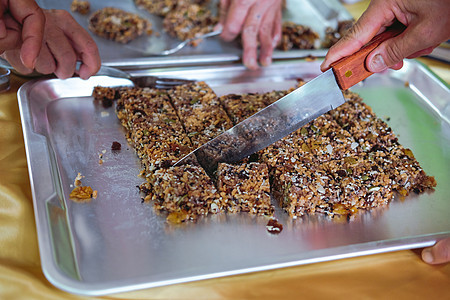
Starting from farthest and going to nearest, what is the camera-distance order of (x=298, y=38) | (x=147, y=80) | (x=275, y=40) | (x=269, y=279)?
(x=298, y=38), (x=275, y=40), (x=147, y=80), (x=269, y=279)

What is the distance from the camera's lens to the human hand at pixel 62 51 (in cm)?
180

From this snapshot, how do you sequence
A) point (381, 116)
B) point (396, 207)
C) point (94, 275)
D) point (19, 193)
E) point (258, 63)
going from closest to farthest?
point (94, 275), point (19, 193), point (396, 207), point (381, 116), point (258, 63)

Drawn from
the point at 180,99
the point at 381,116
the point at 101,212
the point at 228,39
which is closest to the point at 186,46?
the point at 228,39

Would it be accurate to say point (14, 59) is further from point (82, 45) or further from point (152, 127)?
point (152, 127)

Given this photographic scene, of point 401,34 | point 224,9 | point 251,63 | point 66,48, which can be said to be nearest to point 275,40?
point 251,63

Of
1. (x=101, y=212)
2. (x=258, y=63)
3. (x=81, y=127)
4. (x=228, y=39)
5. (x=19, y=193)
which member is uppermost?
(x=228, y=39)

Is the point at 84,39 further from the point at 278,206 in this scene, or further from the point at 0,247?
the point at 278,206

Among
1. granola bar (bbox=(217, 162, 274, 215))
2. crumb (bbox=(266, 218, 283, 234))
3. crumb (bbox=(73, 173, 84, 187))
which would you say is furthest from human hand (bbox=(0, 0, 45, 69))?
crumb (bbox=(266, 218, 283, 234))

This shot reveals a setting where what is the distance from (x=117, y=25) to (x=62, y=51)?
2.17 ft

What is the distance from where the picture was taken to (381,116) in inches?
83.0

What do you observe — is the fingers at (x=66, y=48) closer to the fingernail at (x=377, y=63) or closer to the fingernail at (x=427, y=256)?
the fingernail at (x=377, y=63)

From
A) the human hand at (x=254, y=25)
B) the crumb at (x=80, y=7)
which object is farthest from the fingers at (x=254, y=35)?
the crumb at (x=80, y=7)

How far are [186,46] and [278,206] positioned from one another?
1263mm

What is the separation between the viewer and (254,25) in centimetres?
229
